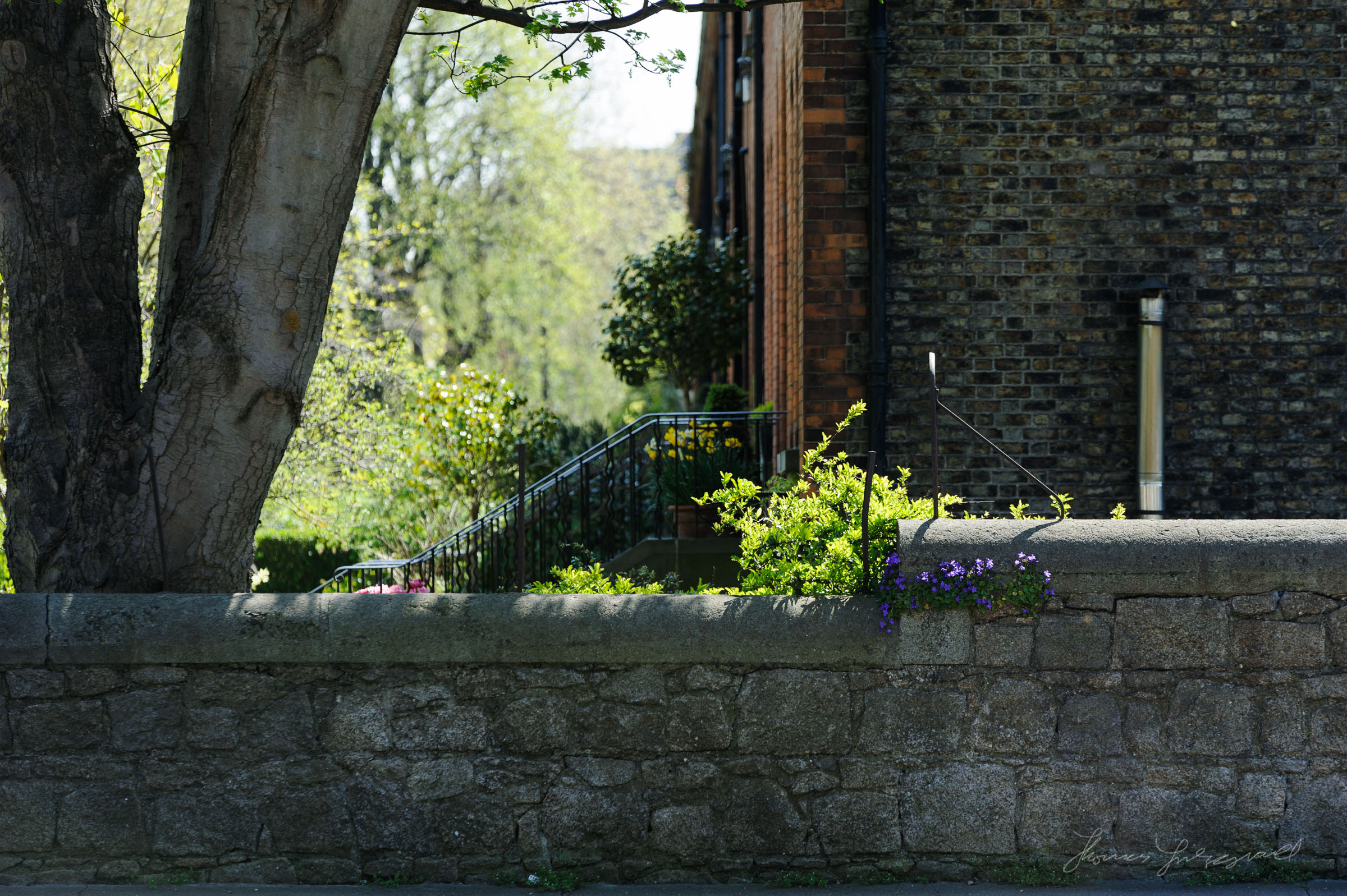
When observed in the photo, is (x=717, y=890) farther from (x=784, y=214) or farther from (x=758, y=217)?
(x=758, y=217)

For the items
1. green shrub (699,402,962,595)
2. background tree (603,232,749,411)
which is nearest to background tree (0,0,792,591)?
green shrub (699,402,962,595)

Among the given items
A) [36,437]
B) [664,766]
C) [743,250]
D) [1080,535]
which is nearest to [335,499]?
[743,250]

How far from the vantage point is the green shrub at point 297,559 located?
13.2 m

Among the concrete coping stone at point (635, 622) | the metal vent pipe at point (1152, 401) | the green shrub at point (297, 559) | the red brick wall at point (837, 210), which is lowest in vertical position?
the green shrub at point (297, 559)

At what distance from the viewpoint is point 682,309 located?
11.7 metres

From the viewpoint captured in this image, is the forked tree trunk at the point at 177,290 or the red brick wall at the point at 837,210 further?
the red brick wall at the point at 837,210

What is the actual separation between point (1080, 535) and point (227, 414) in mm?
3408

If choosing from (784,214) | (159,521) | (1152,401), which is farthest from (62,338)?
(1152,401)

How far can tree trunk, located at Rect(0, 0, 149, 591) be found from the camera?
4531 millimetres

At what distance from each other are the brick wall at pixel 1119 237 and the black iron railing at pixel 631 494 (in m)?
1.60

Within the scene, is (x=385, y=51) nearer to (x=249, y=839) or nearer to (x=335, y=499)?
(x=249, y=839)

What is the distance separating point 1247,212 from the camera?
23.1ft

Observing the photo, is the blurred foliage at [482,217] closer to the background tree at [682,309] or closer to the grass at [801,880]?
the background tree at [682,309]

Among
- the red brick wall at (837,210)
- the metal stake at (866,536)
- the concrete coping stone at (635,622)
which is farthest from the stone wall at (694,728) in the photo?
the red brick wall at (837,210)
